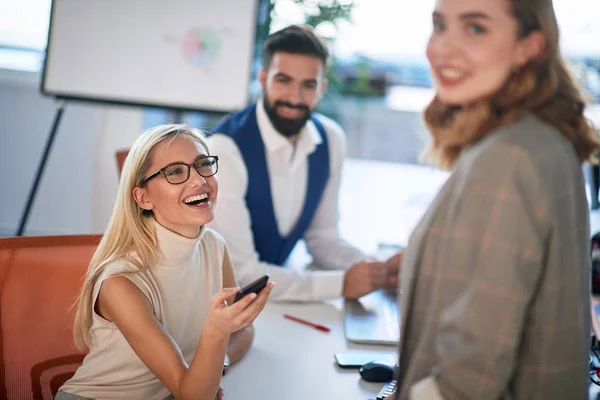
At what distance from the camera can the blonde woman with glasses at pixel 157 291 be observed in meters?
1.25

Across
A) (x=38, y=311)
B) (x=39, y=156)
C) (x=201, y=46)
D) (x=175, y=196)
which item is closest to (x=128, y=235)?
(x=175, y=196)

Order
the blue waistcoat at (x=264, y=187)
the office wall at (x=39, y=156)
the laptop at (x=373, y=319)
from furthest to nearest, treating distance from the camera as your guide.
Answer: the office wall at (x=39, y=156) → the blue waistcoat at (x=264, y=187) → the laptop at (x=373, y=319)

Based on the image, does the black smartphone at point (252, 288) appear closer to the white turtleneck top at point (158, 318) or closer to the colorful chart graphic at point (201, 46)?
the white turtleneck top at point (158, 318)

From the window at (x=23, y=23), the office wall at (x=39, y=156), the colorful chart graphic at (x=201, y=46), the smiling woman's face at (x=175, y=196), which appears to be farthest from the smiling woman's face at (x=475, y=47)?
the window at (x=23, y=23)

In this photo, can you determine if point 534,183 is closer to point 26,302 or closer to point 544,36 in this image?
point 544,36

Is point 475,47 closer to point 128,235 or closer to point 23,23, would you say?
point 128,235

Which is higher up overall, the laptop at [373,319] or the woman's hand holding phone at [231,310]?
the woman's hand holding phone at [231,310]

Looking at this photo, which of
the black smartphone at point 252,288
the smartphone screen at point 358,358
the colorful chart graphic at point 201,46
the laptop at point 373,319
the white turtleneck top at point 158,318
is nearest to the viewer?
the black smartphone at point 252,288

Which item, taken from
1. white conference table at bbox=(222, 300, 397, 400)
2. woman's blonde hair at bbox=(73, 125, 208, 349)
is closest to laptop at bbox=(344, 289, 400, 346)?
white conference table at bbox=(222, 300, 397, 400)

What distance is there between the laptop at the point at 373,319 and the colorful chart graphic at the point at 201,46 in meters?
1.49

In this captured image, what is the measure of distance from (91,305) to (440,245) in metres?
0.69

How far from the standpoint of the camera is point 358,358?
150 cm

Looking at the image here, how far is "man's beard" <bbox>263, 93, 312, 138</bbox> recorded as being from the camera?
223 centimetres

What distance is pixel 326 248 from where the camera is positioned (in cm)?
227
